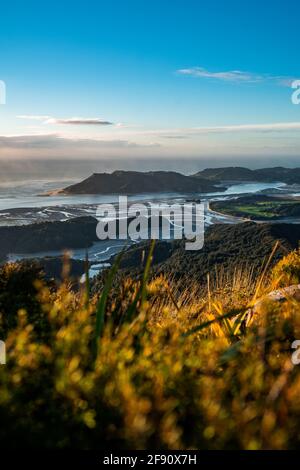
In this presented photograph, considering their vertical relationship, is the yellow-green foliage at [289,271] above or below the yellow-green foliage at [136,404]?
below

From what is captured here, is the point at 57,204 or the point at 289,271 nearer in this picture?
the point at 289,271

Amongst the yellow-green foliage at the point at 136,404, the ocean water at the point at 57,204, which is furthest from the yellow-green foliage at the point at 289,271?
the ocean water at the point at 57,204

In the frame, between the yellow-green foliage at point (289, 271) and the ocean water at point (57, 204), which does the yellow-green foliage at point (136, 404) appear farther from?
the ocean water at point (57, 204)

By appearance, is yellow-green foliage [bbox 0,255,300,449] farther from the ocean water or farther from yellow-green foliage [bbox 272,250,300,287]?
the ocean water

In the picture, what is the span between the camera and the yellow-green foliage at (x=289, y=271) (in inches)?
261

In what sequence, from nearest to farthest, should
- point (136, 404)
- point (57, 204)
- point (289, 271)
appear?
point (136, 404) < point (289, 271) < point (57, 204)

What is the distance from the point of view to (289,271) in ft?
23.0

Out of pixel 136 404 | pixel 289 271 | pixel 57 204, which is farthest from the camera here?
pixel 57 204

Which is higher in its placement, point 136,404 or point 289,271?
point 136,404

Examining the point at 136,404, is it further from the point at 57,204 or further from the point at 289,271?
the point at 57,204

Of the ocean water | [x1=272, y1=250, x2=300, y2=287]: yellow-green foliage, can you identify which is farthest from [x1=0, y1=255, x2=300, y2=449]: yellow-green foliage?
the ocean water

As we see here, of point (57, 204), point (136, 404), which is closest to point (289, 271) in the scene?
point (136, 404)

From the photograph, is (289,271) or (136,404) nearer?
(136,404)

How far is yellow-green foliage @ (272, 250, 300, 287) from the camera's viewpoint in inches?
261
